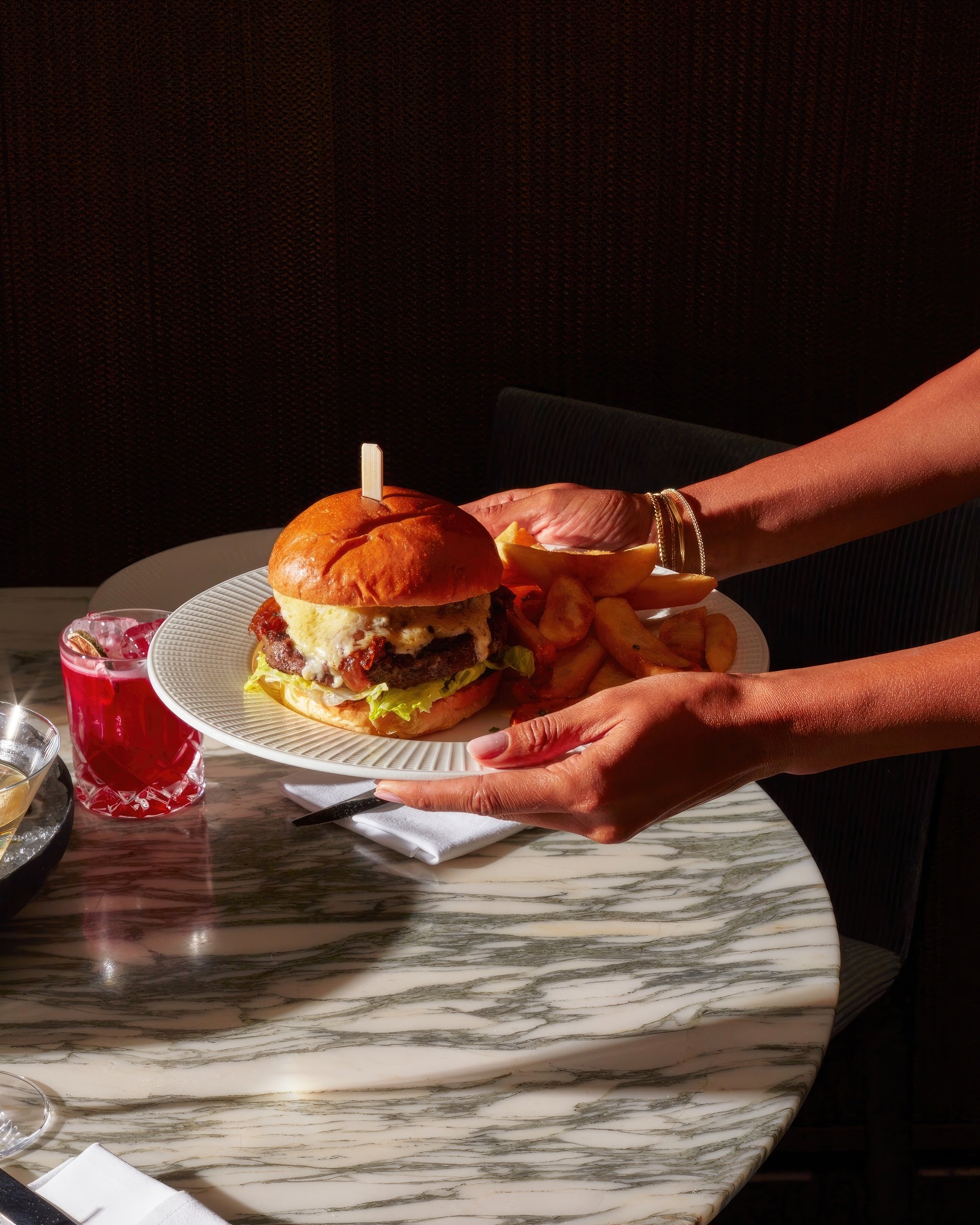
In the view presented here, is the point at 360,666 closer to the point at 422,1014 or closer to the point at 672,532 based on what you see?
the point at 422,1014

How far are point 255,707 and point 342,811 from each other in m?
0.18

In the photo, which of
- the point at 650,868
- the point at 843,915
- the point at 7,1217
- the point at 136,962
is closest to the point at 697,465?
the point at 843,915

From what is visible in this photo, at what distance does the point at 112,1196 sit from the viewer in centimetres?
97

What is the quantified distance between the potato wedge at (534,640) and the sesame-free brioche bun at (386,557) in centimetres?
7

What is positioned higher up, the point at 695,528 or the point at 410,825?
the point at 695,528

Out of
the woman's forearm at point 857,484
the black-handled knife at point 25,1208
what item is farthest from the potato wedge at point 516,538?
the black-handled knife at point 25,1208

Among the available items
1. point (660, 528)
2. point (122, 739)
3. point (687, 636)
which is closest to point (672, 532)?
point (660, 528)

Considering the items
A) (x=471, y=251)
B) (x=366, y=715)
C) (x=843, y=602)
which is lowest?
(x=843, y=602)

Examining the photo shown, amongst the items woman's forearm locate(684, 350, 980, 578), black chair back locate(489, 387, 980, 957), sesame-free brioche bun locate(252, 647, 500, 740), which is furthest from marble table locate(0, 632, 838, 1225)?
black chair back locate(489, 387, 980, 957)

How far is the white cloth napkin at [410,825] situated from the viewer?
59.0 inches

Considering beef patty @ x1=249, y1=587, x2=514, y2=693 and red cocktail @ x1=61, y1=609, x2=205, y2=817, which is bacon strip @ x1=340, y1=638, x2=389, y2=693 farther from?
red cocktail @ x1=61, y1=609, x2=205, y2=817

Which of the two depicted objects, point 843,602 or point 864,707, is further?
point 843,602

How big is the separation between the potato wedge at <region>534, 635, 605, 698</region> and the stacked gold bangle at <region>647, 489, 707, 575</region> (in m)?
0.40

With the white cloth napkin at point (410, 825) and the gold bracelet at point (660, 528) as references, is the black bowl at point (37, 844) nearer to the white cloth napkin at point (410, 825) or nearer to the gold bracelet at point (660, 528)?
the white cloth napkin at point (410, 825)
